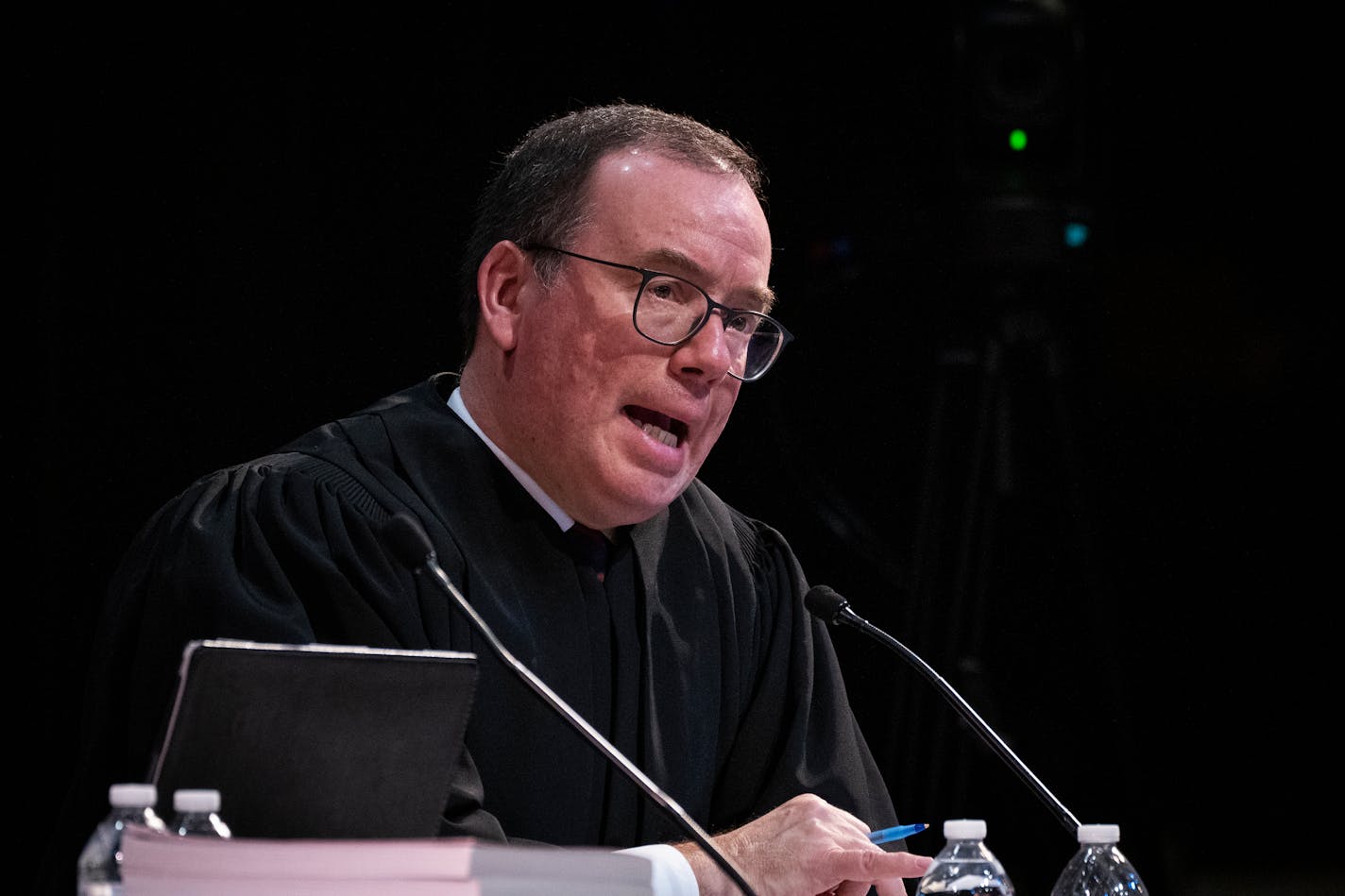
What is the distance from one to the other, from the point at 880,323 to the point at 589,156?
1.48 metres

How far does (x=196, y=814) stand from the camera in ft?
4.22

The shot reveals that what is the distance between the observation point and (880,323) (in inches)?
155

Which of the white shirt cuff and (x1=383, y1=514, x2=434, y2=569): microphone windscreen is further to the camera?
the white shirt cuff

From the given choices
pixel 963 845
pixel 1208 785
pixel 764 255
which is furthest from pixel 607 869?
pixel 1208 785

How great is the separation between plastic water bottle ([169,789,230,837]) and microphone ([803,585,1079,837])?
105 centimetres

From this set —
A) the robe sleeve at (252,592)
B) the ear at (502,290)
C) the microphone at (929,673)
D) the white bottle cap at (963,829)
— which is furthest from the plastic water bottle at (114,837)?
the ear at (502,290)

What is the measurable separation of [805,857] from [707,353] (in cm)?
82

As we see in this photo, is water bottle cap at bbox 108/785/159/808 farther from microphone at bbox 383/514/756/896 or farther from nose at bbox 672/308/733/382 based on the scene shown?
nose at bbox 672/308/733/382

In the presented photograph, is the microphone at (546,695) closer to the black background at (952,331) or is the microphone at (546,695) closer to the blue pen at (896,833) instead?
the blue pen at (896,833)

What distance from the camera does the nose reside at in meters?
2.52

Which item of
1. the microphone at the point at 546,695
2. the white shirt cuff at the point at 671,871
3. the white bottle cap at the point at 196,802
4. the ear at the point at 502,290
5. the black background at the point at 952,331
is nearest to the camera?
the white bottle cap at the point at 196,802

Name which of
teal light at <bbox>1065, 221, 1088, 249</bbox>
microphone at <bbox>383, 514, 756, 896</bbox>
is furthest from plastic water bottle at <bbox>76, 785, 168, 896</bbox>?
teal light at <bbox>1065, 221, 1088, 249</bbox>

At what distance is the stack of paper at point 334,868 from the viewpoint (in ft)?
3.70

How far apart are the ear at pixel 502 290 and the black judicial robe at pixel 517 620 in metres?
0.16
